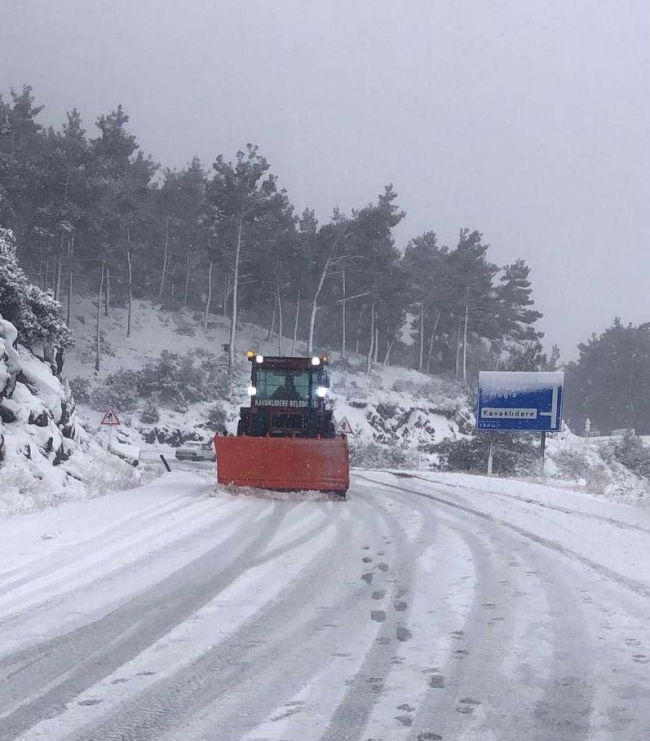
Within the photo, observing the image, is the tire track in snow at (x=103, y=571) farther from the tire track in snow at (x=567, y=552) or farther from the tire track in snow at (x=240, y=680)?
the tire track in snow at (x=567, y=552)

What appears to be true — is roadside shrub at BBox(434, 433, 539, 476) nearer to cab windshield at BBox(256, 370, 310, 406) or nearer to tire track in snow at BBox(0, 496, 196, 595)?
cab windshield at BBox(256, 370, 310, 406)

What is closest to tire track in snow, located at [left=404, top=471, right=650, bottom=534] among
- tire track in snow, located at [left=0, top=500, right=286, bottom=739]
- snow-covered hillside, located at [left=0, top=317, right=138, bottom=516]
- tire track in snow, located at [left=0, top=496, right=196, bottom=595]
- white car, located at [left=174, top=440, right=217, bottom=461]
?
tire track in snow, located at [left=0, top=500, right=286, bottom=739]

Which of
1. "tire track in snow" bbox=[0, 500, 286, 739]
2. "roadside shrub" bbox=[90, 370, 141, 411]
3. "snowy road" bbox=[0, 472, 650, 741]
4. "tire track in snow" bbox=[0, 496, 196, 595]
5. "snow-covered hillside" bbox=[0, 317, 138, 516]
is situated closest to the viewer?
"snowy road" bbox=[0, 472, 650, 741]

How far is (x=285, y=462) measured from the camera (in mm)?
15062

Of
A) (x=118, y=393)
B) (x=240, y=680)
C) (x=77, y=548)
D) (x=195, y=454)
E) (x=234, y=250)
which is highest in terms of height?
(x=234, y=250)

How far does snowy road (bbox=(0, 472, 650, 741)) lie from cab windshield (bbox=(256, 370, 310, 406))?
6.79m

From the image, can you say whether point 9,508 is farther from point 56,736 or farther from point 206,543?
point 56,736

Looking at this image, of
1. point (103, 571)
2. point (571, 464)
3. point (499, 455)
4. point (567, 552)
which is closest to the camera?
point (103, 571)

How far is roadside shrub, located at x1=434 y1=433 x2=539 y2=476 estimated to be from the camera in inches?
1192

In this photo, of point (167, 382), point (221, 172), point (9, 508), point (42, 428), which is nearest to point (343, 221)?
point (221, 172)

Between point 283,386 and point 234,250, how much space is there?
107 feet

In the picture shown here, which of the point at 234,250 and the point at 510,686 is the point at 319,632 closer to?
the point at 510,686

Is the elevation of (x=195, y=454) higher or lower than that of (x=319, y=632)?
lower

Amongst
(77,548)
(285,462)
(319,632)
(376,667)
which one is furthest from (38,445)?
(376,667)
